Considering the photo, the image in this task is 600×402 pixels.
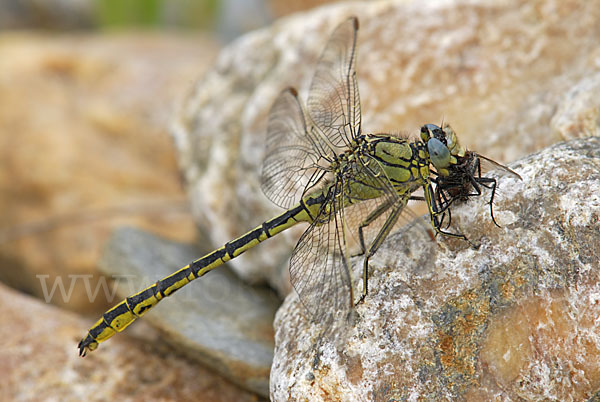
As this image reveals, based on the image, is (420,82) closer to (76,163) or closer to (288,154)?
(288,154)

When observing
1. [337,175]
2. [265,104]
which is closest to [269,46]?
[265,104]

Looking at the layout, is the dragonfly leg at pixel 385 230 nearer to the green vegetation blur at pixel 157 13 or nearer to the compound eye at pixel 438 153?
the compound eye at pixel 438 153

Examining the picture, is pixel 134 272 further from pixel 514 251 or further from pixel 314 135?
pixel 514 251

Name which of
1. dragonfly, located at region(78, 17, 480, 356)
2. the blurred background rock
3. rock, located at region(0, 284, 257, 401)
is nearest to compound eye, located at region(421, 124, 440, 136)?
dragonfly, located at region(78, 17, 480, 356)

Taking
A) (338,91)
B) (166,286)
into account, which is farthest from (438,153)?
(166,286)

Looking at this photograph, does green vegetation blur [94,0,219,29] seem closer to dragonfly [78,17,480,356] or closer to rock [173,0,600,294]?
rock [173,0,600,294]
